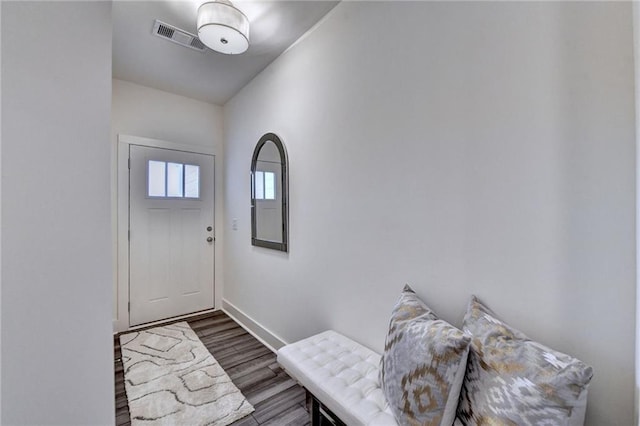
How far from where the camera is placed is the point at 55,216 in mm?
469

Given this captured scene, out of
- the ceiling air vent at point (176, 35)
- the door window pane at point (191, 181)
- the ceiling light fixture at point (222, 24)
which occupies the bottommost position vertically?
the door window pane at point (191, 181)

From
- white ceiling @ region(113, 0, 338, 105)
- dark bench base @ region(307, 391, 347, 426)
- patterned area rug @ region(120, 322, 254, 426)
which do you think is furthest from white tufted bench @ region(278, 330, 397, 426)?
white ceiling @ region(113, 0, 338, 105)

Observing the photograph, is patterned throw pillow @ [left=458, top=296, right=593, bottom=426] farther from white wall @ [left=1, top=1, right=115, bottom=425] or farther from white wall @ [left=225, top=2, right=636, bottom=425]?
white wall @ [left=1, top=1, right=115, bottom=425]

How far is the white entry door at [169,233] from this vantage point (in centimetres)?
285

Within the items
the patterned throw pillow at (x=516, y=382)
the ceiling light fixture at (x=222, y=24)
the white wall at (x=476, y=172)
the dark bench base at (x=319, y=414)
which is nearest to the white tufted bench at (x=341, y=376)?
the dark bench base at (x=319, y=414)

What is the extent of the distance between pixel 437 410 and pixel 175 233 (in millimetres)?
3039

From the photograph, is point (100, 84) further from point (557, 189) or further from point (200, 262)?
point (200, 262)

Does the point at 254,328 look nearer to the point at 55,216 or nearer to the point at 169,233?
the point at 169,233

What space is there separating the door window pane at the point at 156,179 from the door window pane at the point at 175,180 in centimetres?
5

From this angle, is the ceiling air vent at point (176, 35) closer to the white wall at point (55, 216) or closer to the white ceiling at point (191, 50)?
the white ceiling at point (191, 50)

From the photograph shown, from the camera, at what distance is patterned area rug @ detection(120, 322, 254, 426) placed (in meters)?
1.59

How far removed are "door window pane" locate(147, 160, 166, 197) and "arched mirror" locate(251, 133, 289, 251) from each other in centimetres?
112

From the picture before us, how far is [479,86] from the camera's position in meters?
1.14

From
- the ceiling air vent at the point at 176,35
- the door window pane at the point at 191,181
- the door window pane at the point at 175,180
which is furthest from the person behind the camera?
the door window pane at the point at 191,181
